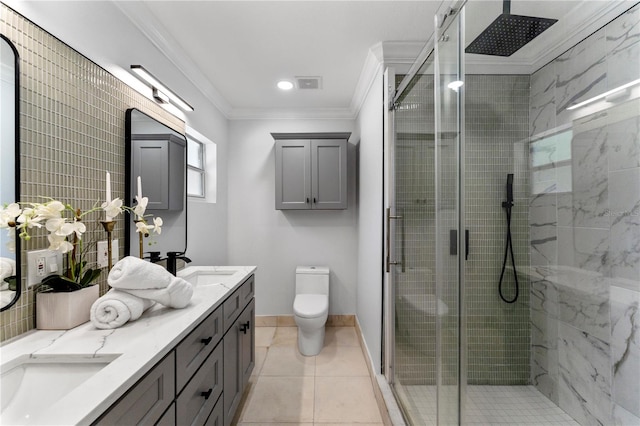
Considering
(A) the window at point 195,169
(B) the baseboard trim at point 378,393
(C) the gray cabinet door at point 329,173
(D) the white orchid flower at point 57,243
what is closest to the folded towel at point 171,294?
(D) the white orchid flower at point 57,243

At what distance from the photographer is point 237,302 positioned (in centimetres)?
176

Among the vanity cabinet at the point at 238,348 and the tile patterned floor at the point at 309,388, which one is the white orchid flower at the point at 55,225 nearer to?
the vanity cabinet at the point at 238,348

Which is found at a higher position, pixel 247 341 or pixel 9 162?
pixel 9 162

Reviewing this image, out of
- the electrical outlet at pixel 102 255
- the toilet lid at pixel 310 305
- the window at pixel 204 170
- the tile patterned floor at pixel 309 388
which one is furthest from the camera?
the window at pixel 204 170

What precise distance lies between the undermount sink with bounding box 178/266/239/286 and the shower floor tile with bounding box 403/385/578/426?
1.44m

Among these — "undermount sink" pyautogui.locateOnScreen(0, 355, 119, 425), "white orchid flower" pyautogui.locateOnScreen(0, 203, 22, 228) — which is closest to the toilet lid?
"undermount sink" pyautogui.locateOnScreen(0, 355, 119, 425)

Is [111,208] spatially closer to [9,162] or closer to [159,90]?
[9,162]

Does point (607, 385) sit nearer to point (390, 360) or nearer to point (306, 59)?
point (390, 360)

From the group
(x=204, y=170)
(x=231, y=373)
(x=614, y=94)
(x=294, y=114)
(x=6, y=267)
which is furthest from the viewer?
(x=294, y=114)

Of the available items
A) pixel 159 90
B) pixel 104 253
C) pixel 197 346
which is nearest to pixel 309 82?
pixel 159 90

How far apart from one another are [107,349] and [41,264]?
48 centimetres

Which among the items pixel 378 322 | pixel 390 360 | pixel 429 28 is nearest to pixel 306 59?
pixel 429 28

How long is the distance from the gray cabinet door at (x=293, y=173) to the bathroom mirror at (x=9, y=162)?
214cm

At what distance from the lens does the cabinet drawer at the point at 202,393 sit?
1058mm
